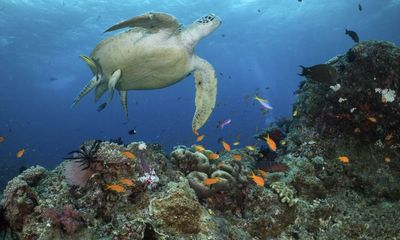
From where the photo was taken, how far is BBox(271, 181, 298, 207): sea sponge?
4.69 meters

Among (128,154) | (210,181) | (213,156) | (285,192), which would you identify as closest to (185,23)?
(213,156)

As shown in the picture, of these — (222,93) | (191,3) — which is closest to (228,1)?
(191,3)

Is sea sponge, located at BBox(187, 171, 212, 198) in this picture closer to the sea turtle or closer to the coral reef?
the coral reef

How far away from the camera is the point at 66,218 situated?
349 centimetres

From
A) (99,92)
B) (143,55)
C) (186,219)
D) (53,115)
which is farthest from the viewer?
(53,115)

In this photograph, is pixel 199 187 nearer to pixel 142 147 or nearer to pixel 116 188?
pixel 142 147

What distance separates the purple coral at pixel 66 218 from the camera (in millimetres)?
3455

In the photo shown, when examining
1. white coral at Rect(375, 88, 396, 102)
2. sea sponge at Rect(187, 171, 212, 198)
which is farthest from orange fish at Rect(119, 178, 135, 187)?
white coral at Rect(375, 88, 396, 102)

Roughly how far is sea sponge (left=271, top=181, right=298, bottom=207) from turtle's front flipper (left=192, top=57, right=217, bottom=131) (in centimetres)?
203

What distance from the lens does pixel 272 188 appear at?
493cm

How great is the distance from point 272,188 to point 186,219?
201 cm

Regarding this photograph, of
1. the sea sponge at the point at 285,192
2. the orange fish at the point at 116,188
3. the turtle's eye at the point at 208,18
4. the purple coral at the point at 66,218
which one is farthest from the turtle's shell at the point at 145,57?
the purple coral at the point at 66,218

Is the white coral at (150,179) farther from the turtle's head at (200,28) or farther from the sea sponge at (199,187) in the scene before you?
the turtle's head at (200,28)

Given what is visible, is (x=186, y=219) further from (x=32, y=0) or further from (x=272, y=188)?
(x=32, y=0)
